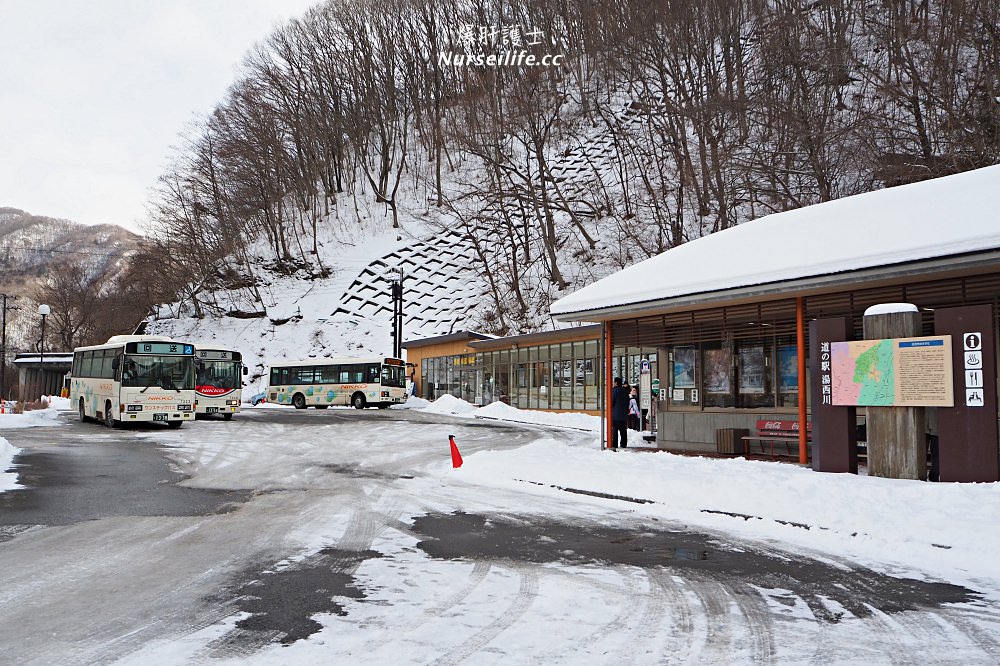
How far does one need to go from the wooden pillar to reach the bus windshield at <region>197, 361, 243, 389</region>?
95.9 ft

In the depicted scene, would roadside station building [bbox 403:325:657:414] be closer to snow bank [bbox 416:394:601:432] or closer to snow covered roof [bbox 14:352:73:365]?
snow bank [bbox 416:394:601:432]

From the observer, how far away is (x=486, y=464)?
15570 millimetres

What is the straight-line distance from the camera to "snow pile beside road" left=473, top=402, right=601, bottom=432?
31.2 m

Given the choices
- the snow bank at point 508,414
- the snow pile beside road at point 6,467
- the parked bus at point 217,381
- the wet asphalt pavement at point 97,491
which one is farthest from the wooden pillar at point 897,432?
the parked bus at point 217,381

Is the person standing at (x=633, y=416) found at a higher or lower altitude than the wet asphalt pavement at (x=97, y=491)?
higher

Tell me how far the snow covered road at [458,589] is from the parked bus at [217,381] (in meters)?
23.6

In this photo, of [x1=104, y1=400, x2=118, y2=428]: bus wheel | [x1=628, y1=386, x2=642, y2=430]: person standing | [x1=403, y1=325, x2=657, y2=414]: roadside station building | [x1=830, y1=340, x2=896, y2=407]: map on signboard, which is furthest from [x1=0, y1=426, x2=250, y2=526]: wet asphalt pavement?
[x1=403, y1=325, x2=657, y2=414]: roadside station building

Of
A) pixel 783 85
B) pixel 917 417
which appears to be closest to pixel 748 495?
pixel 917 417

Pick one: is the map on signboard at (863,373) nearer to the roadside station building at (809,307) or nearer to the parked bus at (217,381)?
the roadside station building at (809,307)

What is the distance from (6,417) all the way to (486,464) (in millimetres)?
21184

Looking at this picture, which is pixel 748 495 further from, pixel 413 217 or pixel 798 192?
pixel 413 217

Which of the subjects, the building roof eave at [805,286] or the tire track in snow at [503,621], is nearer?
the tire track in snow at [503,621]

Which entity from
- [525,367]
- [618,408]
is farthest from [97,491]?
[525,367]

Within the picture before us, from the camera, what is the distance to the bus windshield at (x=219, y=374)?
34281mm
